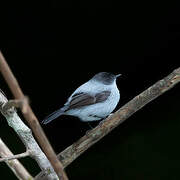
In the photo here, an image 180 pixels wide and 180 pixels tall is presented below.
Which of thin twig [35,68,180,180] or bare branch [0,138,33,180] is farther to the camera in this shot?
thin twig [35,68,180,180]

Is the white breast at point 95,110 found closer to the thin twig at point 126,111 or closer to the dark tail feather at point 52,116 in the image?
the dark tail feather at point 52,116

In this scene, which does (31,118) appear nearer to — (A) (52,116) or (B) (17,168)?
(B) (17,168)

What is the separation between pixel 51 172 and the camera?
A: 112cm

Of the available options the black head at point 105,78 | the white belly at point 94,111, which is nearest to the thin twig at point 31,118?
the white belly at point 94,111

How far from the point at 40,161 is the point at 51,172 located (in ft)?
0.17

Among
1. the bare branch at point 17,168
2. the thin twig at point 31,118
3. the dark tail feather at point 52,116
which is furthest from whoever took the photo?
the dark tail feather at point 52,116

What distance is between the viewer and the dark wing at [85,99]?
1854mm

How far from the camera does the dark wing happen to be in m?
1.85

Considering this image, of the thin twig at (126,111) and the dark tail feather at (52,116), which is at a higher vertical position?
the thin twig at (126,111)

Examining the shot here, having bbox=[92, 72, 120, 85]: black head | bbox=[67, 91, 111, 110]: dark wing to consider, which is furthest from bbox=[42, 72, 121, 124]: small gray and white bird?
bbox=[92, 72, 120, 85]: black head

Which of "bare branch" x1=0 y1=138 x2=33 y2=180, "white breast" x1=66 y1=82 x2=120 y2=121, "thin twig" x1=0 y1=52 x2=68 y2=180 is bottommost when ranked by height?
"white breast" x1=66 y1=82 x2=120 y2=121

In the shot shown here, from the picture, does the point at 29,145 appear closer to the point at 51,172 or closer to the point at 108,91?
the point at 51,172

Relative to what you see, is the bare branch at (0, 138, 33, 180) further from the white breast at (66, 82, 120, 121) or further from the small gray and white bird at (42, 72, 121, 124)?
the white breast at (66, 82, 120, 121)

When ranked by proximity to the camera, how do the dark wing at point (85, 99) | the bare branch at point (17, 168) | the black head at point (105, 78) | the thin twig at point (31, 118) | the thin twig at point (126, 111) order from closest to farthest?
the thin twig at point (31, 118) < the bare branch at point (17, 168) < the thin twig at point (126, 111) < the dark wing at point (85, 99) < the black head at point (105, 78)
